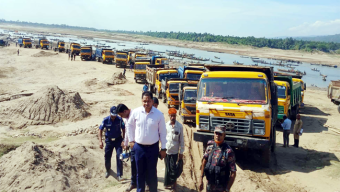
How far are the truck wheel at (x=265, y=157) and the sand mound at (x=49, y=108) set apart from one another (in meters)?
9.00

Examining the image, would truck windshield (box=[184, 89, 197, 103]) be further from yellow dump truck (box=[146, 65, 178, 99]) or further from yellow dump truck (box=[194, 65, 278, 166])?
yellow dump truck (box=[146, 65, 178, 99])

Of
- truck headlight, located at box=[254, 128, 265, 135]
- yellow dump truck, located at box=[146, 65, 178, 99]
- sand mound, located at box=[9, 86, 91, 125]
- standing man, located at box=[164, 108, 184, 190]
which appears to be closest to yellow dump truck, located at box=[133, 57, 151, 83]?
yellow dump truck, located at box=[146, 65, 178, 99]

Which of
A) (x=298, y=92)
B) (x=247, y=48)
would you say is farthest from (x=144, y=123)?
(x=247, y=48)

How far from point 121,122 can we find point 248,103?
3557 millimetres

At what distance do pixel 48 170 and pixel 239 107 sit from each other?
4995 millimetres

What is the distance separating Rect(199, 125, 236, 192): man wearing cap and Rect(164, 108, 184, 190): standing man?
1.32 m

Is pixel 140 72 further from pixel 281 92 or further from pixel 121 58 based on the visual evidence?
pixel 281 92

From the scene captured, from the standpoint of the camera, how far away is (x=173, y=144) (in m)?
5.92

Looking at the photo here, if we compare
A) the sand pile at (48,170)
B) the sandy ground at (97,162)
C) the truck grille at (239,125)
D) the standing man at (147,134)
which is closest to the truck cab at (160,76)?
the sandy ground at (97,162)

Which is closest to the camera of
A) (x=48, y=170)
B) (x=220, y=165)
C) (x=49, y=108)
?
(x=220, y=165)

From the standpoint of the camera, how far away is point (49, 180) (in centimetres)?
641

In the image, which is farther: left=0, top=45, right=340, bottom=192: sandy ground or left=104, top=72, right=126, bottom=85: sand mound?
left=104, top=72, right=126, bottom=85: sand mound

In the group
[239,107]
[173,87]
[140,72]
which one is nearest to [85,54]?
[140,72]

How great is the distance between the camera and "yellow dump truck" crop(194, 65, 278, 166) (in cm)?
798
